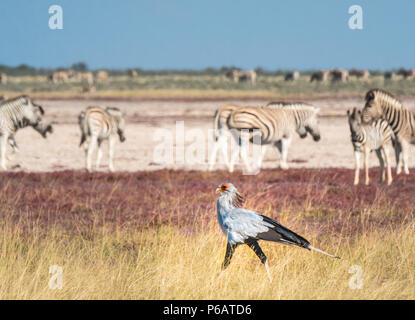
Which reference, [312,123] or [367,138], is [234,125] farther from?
[367,138]

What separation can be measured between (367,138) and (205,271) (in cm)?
787

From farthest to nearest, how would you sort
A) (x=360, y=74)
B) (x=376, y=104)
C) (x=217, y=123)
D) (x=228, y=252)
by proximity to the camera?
(x=360, y=74) < (x=217, y=123) < (x=376, y=104) < (x=228, y=252)

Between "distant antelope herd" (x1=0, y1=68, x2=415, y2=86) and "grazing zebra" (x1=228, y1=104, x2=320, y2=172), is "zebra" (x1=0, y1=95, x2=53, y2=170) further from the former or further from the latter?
"distant antelope herd" (x1=0, y1=68, x2=415, y2=86)

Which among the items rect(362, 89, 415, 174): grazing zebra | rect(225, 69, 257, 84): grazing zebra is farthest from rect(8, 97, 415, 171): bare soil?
rect(225, 69, 257, 84): grazing zebra

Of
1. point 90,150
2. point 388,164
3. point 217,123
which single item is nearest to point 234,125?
point 217,123

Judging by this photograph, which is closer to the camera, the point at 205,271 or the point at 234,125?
the point at 205,271

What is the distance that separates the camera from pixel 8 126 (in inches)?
665

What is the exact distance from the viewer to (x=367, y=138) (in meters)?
13.5

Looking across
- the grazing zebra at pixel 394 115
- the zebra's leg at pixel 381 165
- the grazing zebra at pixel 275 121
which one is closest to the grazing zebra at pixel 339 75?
the grazing zebra at pixel 275 121

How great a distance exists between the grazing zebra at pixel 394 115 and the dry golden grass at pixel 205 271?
5973 millimetres

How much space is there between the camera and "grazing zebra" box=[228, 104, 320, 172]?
17125 millimetres

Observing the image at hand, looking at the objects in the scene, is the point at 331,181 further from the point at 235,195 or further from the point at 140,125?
the point at 140,125
